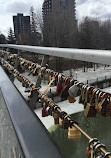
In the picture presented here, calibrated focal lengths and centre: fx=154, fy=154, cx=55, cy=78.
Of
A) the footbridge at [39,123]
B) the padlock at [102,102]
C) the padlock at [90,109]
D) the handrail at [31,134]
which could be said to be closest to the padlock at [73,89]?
the footbridge at [39,123]

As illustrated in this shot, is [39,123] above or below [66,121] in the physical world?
above

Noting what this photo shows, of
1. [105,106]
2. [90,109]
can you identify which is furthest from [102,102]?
[90,109]

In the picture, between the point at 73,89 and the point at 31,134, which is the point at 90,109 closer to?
the point at 73,89

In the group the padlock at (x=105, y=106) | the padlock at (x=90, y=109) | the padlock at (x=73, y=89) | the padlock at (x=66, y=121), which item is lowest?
the padlock at (x=66, y=121)

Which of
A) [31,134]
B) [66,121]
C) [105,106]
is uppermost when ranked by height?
[31,134]

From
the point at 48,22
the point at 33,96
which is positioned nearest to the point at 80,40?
the point at 48,22

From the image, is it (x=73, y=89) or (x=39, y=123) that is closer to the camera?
(x=39, y=123)

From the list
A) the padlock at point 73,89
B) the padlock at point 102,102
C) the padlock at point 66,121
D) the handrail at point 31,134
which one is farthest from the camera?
the padlock at point 73,89

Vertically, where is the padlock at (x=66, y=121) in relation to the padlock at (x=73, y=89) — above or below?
below

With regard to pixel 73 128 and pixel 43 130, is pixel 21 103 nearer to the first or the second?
pixel 43 130

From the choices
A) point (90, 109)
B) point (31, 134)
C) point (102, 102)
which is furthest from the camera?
point (90, 109)

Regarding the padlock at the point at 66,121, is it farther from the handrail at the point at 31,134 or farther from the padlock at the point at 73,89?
the handrail at the point at 31,134

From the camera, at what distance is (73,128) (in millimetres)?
1339

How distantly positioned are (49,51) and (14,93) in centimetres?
73
